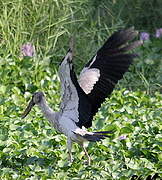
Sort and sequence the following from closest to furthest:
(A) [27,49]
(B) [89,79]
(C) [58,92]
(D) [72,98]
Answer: (D) [72,98], (B) [89,79], (C) [58,92], (A) [27,49]

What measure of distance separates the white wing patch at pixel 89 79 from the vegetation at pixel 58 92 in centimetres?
48

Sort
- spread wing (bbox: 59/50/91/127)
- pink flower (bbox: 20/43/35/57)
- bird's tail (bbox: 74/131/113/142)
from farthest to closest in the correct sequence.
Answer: pink flower (bbox: 20/43/35/57) → bird's tail (bbox: 74/131/113/142) → spread wing (bbox: 59/50/91/127)

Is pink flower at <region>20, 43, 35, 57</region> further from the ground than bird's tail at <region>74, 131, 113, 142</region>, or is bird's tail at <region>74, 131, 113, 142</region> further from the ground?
bird's tail at <region>74, 131, 113, 142</region>

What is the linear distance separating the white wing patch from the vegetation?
482 mm

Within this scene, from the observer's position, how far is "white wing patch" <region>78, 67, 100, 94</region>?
5.11 meters

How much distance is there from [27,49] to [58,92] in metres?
0.71

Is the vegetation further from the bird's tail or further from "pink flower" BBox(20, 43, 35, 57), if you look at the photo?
the bird's tail

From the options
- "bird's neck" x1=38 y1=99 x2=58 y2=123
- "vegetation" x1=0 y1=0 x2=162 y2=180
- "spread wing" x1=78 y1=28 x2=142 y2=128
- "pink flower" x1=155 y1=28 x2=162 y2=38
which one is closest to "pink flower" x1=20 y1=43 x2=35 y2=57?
"vegetation" x1=0 y1=0 x2=162 y2=180

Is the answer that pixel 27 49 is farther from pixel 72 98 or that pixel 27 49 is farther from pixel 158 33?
pixel 72 98

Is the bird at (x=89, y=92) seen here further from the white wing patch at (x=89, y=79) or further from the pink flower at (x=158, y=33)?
the pink flower at (x=158, y=33)

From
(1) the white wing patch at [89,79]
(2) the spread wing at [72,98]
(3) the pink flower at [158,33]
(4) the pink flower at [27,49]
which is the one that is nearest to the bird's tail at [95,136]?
(2) the spread wing at [72,98]

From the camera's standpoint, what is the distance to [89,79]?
5.12 metres

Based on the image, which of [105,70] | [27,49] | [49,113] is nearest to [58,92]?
[27,49]

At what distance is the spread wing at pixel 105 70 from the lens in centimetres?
484
